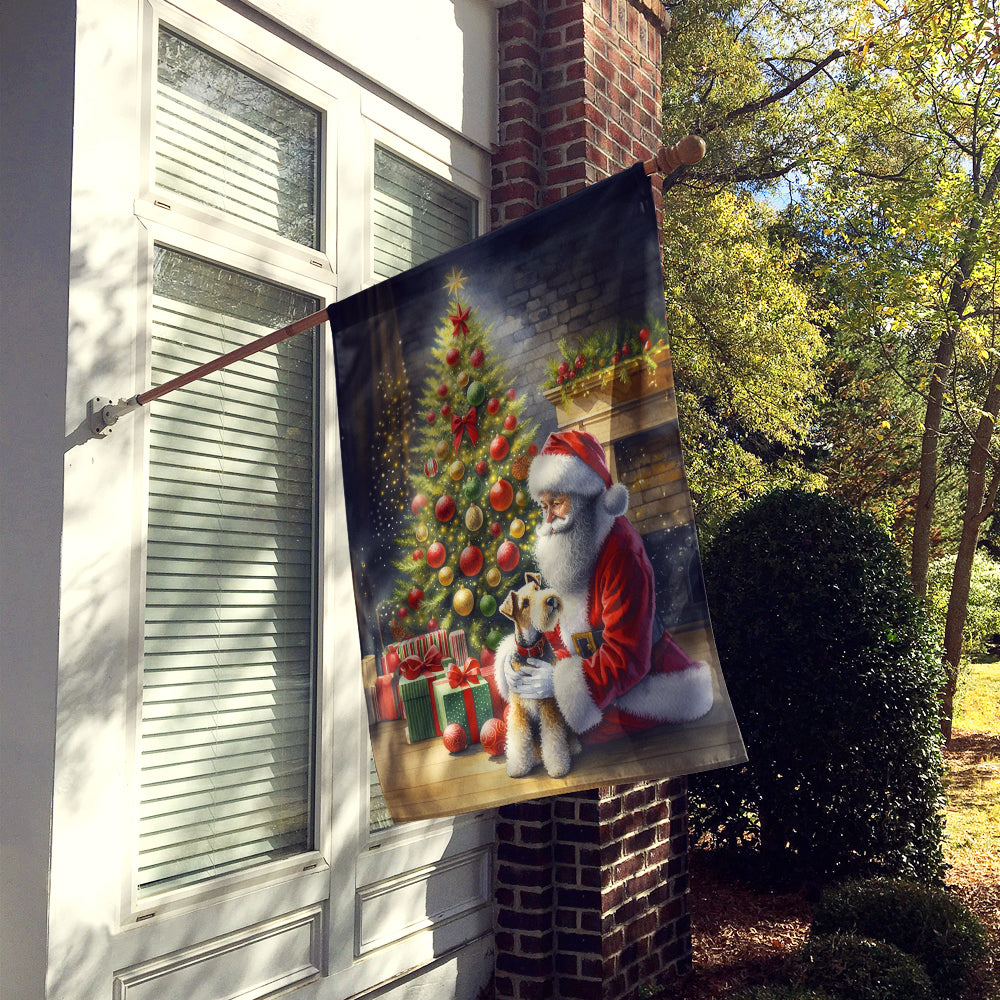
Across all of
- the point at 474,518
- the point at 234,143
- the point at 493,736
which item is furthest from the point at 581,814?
the point at 234,143

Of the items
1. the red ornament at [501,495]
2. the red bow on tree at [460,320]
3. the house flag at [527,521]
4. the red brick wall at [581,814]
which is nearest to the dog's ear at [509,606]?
the house flag at [527,521]

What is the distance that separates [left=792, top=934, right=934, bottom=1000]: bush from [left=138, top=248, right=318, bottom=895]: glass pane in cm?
216

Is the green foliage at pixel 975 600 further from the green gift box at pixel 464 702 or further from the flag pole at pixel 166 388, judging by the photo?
the flag pole at pixel 166 388

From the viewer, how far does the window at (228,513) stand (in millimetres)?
2971

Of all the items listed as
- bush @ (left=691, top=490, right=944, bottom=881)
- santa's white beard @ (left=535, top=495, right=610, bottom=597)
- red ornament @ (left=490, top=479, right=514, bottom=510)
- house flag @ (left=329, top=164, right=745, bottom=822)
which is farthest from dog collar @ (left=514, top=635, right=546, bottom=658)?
bush @ (left=691, top=490, right=944, bottom=881)

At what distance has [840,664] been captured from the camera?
553 cm

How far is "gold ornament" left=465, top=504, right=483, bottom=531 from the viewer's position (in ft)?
7.75

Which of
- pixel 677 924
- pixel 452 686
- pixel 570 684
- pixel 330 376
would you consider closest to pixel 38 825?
pixel 452 686

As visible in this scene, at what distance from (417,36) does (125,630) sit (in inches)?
107

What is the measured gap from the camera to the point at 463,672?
2.33 meters

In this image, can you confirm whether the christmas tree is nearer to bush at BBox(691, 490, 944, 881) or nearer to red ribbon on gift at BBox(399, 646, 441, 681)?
red ribbon on gift at BBox(399, 646, 441, 681)

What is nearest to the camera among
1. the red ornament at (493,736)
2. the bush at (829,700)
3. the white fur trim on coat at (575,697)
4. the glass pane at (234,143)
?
the white fur trim on coat at (575,697)

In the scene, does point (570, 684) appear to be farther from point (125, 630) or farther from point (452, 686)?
point (125, 630)

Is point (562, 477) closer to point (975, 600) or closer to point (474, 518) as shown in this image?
point (474, 518)
